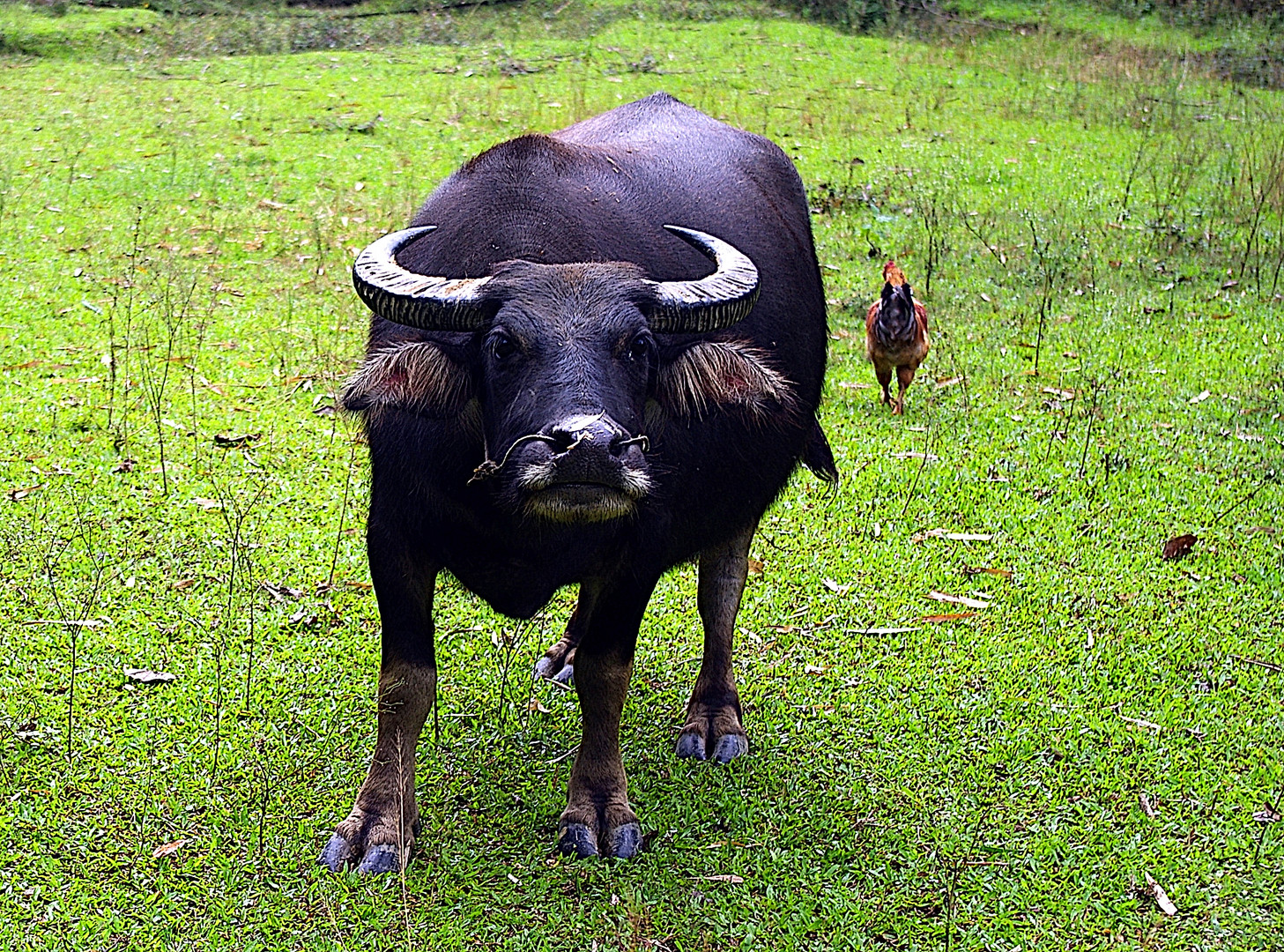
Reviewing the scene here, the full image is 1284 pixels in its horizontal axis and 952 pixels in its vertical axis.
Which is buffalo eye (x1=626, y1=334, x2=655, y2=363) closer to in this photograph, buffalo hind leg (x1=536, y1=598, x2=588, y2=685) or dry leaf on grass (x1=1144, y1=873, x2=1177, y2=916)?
buffalo hind leg (x1=536, y1=598, x2=588, y2=685)

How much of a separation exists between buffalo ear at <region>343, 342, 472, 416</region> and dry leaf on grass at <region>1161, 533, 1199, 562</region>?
320cm

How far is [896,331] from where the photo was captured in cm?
584

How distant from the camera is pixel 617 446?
2.56 metres

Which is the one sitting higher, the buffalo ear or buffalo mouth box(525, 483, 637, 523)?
the buffalo ear

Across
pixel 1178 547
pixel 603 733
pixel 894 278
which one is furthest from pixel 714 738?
pixel 894 278

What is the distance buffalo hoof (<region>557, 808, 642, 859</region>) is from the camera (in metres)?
3.33

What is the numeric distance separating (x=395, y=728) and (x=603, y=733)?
1.77 ft

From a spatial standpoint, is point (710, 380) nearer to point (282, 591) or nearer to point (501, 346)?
point (501, 346)

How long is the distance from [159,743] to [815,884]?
1.82 meters

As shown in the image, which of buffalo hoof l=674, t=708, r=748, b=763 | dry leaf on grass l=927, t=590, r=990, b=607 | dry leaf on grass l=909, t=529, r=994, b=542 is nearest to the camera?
buffalo hoof l=674, t=708, r=748, b=763

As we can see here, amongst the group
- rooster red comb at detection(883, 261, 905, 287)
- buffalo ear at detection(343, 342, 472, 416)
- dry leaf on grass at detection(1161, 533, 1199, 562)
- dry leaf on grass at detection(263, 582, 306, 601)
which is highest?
buffalo ear at detection(343, 342, 472, 416)

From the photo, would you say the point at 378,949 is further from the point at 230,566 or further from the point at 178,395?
the point at 178,395

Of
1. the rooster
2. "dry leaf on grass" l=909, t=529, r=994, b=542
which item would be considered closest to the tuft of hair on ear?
"dry leaf on grass" l=909, t=529, r=994, b=542

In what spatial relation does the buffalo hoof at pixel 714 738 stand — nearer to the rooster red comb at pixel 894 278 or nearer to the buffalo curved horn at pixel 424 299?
the buffalo curved horn at pixel 424 299
